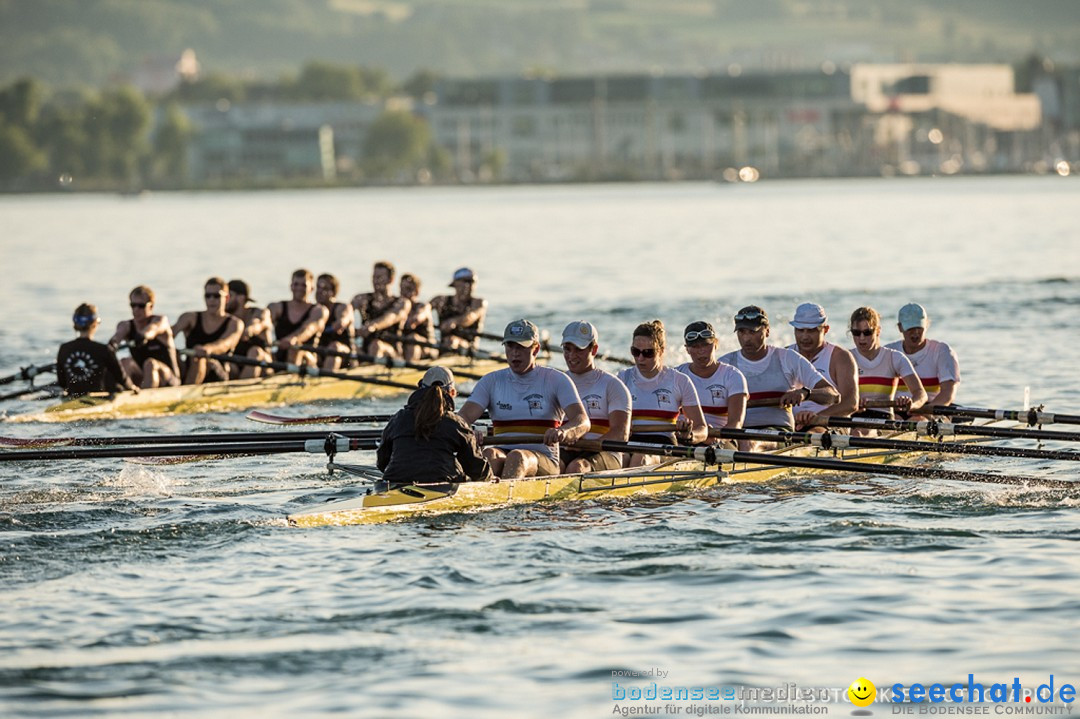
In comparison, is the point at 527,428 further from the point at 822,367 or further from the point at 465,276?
the point at 465,276

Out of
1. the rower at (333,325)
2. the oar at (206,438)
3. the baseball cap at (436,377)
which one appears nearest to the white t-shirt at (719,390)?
the oar at (206,438)

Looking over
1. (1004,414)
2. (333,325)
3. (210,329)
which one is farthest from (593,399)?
(333,325)

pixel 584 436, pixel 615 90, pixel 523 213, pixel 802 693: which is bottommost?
pixel 802 693

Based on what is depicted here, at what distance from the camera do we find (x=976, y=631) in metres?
10.6

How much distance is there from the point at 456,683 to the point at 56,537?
4.48m

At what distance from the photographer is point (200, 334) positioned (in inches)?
833

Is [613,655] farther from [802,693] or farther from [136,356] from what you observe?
[136,356]

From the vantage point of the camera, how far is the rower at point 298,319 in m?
22.3

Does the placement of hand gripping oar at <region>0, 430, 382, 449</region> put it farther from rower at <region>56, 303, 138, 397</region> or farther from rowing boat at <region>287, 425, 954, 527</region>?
rower at <region>56, 303, 138, 397</region>

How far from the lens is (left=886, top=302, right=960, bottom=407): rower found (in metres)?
16.9

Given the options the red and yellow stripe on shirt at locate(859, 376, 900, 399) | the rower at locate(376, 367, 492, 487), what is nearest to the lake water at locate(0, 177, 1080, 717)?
the rower at locate(376, 367, 492, 487)

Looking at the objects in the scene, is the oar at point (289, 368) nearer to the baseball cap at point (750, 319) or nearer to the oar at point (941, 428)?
the baseball cap at point (750, 319)

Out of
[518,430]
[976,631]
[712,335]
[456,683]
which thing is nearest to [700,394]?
[712,335]

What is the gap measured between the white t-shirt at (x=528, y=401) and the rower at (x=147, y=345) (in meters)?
7.27
